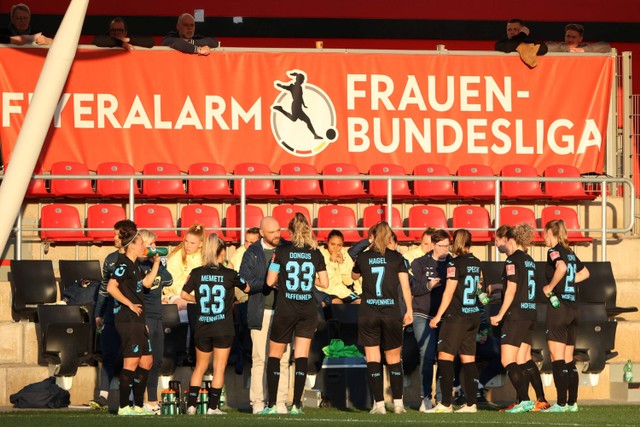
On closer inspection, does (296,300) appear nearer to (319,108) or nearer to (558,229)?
(558,229)

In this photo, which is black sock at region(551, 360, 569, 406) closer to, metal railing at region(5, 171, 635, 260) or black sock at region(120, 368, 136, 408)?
metal railing at region(5, 171, 635, 260)

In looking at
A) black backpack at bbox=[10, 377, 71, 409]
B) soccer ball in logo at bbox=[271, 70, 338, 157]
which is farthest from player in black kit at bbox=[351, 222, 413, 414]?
soccer ball in logo at bbox=[271, 70, 338, 157]

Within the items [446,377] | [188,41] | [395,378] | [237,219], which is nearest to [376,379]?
[395,378]

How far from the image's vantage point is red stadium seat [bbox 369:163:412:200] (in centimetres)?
1803

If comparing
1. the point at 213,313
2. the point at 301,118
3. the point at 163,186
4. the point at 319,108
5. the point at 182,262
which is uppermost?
the point at 319,108

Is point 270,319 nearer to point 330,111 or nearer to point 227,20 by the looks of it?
point 330,111

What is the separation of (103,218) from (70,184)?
2.45ft

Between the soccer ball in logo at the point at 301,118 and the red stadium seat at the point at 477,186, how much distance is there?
72.1 inches

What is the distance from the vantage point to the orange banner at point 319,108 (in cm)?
1828

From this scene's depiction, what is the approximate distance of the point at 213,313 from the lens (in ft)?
43.2

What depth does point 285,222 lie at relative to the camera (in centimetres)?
1739

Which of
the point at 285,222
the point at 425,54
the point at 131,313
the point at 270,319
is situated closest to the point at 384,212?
the point at 285,222

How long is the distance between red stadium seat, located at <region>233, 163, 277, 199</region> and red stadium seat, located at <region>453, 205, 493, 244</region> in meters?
2.33

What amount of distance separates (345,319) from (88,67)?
5.67 m
